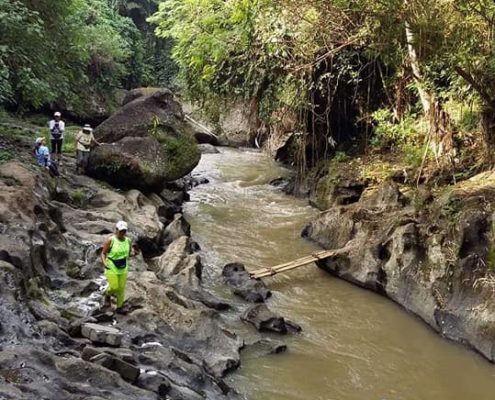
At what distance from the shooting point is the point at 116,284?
8.71 m

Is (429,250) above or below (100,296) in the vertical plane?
above

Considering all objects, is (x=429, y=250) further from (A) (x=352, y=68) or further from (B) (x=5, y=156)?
(B) (x=5, y=156)

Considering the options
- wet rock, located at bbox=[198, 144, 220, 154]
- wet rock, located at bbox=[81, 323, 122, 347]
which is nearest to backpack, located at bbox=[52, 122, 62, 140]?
wet rock, located at bbox=[81, 323, 122, 347]

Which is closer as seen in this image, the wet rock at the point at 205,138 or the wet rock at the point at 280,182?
the wet rock at the point at 280,182

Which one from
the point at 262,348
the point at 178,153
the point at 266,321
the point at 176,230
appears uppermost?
the point at 178,153

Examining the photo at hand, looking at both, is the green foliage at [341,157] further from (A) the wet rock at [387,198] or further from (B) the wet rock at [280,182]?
(A) the wet rock at [387,198]

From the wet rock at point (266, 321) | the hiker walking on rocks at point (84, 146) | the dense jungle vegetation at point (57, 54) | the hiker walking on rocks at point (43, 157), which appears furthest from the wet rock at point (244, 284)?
the dense jungle vegetation at point (57, 54)

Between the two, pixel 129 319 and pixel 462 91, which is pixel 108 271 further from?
pixel 462 91

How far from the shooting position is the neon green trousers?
863cm

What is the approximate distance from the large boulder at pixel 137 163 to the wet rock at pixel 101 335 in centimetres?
827

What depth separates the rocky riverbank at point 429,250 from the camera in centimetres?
1012

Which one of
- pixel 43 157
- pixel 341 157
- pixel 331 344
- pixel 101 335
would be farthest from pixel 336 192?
pixel 101 335

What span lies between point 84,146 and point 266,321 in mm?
8274

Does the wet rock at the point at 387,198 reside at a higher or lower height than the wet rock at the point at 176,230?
higher
